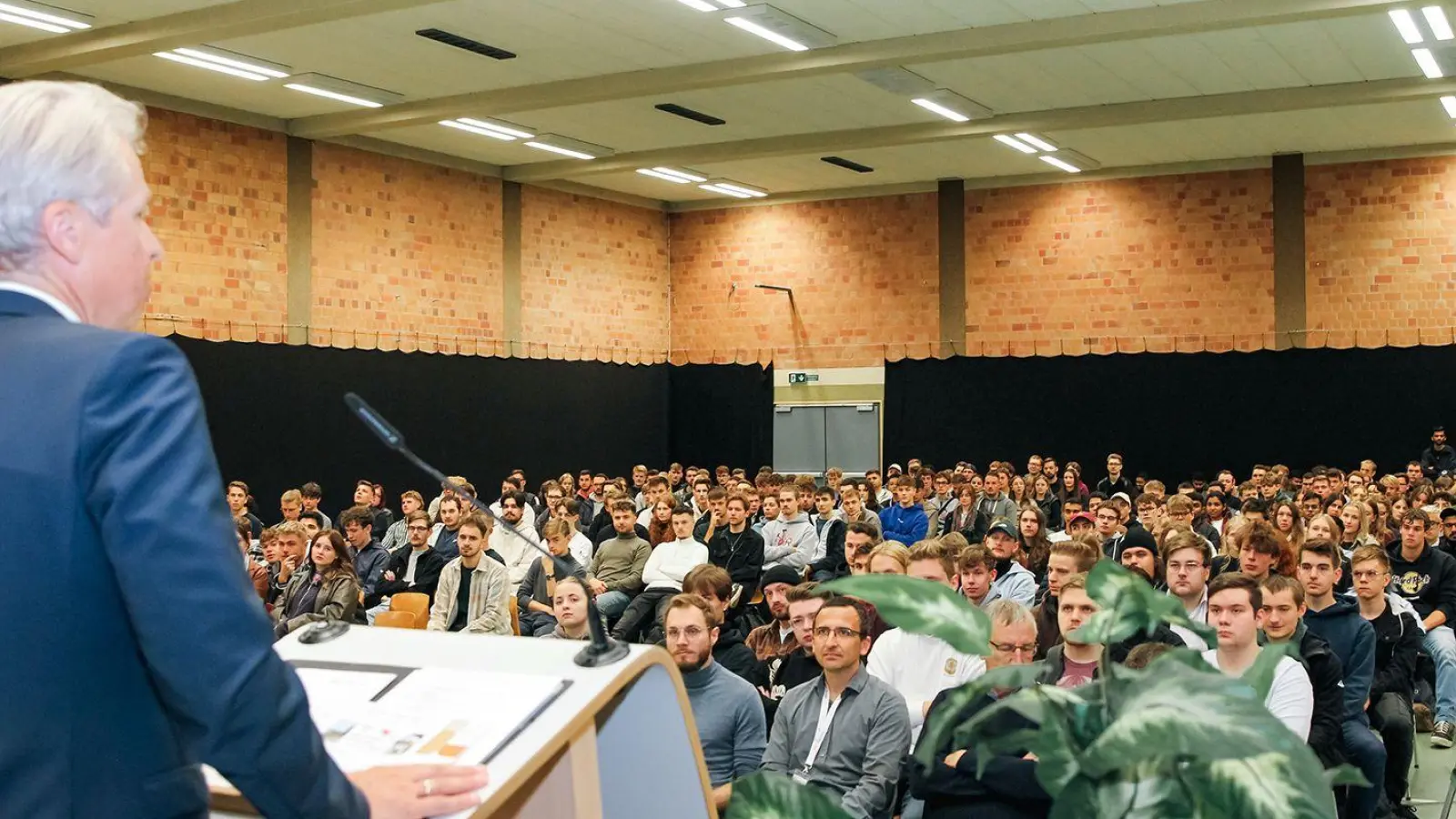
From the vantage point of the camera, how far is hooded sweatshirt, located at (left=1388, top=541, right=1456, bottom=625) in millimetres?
7160

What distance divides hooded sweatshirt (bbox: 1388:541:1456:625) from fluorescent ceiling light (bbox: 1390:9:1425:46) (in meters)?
4.33

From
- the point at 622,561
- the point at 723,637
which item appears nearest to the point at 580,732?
the point at 723,637

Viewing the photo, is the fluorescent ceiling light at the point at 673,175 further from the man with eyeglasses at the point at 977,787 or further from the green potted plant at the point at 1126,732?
the green potted plant at the point at 1126,732

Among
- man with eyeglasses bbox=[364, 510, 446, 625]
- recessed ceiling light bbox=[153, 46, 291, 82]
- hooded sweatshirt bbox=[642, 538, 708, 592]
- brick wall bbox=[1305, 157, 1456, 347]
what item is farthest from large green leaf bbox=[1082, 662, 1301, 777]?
brick wall bbox=[1305, 157, 1456, 347]

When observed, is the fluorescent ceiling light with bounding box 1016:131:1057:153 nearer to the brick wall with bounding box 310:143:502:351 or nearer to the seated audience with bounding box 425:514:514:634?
the brick wall with bounding box 310:143:502:351

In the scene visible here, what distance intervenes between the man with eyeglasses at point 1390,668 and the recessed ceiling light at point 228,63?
9.23m

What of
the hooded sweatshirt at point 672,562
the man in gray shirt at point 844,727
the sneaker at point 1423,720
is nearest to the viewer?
the man in gray shirt at point 844,727

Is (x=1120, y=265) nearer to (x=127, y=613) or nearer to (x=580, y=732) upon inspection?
(x=580, y=732)

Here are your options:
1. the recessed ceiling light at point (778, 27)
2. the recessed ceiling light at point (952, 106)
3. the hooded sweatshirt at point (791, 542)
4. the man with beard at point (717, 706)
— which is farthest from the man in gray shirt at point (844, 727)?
the recessed ceiling light at point (952, 106)

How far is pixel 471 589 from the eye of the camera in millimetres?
7789

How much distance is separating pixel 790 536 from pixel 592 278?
842cm

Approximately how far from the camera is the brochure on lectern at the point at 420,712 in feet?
3.91

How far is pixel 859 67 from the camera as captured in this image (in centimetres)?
1100

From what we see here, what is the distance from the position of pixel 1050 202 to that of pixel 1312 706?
13.1 m
